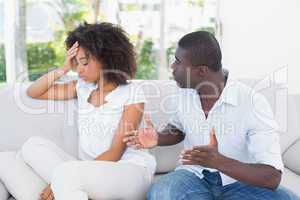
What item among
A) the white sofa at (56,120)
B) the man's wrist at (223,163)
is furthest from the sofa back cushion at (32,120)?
the man's wrist at (223,163)

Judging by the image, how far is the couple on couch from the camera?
1395 mm

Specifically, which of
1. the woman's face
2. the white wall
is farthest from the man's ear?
the white wall

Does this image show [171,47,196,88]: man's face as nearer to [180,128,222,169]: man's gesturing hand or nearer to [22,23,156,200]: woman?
[22,23,156,200]: woman

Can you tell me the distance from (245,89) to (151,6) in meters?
2.99

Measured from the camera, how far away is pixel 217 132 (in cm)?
159

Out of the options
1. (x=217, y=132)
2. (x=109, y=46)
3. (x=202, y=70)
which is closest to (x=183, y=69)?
(x=202, y=70)

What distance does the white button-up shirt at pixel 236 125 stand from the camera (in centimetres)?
143

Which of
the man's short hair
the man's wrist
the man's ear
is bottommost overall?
the man's wrist

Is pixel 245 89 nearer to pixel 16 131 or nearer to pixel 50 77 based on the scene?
pixel 50 77

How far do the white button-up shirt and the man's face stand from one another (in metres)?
0.11

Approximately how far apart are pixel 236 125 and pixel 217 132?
0.08 m

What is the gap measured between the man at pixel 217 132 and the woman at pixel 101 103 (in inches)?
3.0

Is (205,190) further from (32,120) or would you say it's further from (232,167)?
(32,120)

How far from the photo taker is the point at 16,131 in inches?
75.1
